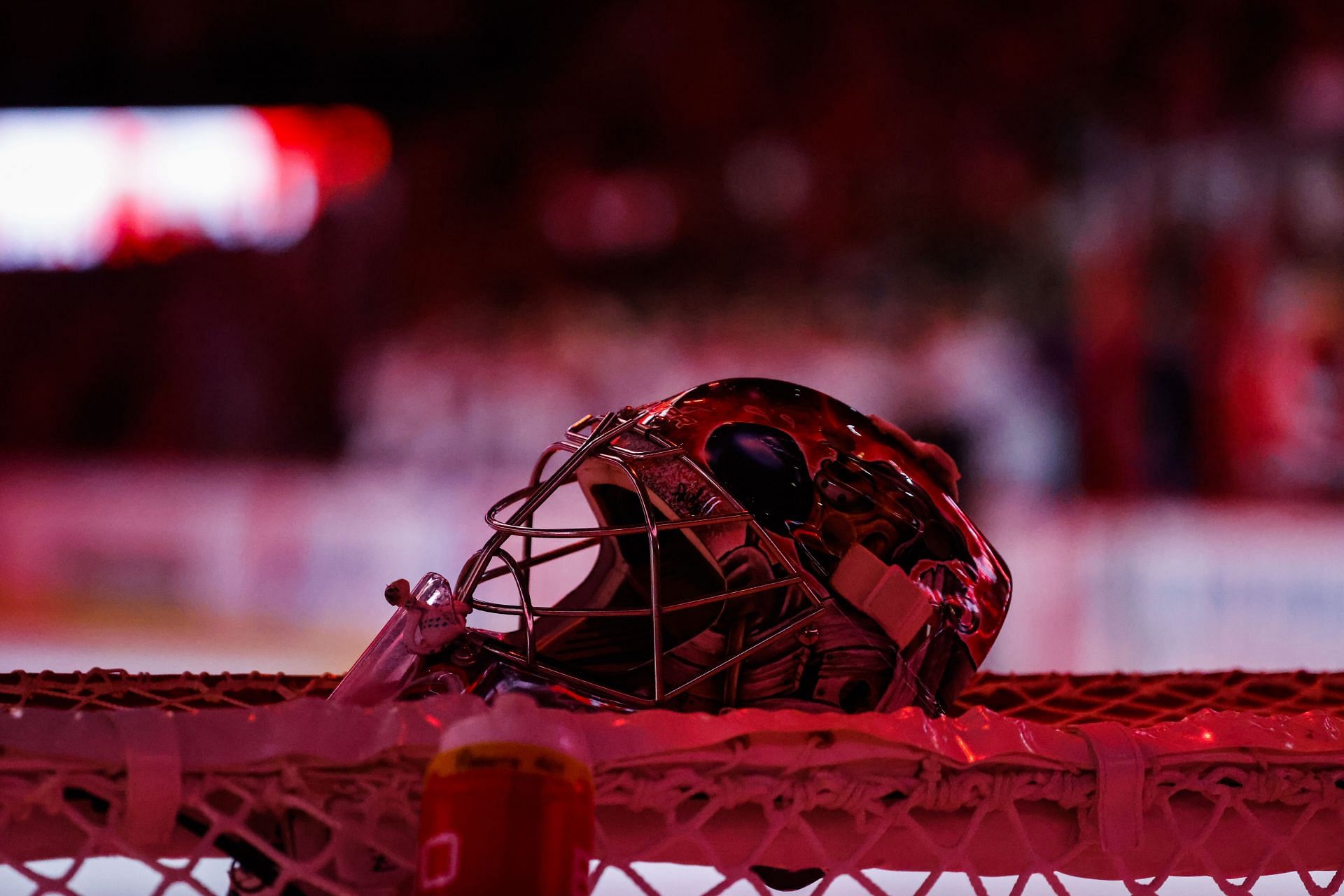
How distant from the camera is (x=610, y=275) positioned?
4.22 meters

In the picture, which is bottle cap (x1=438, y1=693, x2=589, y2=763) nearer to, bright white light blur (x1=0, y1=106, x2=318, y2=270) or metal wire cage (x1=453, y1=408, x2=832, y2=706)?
metal wire cage (x1=453, y1=408, x2=832, y2=706)

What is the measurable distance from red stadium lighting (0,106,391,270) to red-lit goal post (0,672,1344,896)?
13.2ft

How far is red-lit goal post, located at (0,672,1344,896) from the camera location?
0.39 metres

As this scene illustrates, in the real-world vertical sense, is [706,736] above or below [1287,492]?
below

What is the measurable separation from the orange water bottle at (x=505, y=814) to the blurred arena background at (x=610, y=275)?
6.92ft

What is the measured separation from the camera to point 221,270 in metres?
4.16

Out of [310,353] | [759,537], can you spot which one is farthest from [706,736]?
[310,353]

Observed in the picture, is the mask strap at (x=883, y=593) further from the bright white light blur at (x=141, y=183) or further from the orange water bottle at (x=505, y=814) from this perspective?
the bright white light blur at (x=141, y=183)

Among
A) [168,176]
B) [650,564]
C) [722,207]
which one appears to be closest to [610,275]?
[722,207]

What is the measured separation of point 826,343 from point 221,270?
2.06m

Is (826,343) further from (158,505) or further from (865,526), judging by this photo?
(865,526)

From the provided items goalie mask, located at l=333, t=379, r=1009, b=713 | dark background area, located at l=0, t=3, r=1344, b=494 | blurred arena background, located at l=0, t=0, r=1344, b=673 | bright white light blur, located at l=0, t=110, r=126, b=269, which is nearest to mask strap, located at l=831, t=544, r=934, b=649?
goalie mask, located at l=333, t=379, r=1009, b=713

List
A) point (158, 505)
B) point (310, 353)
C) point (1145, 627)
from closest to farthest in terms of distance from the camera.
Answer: point (1145, 627), point (158, 505), point (310, 353)

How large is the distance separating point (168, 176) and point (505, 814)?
15.1 feet
